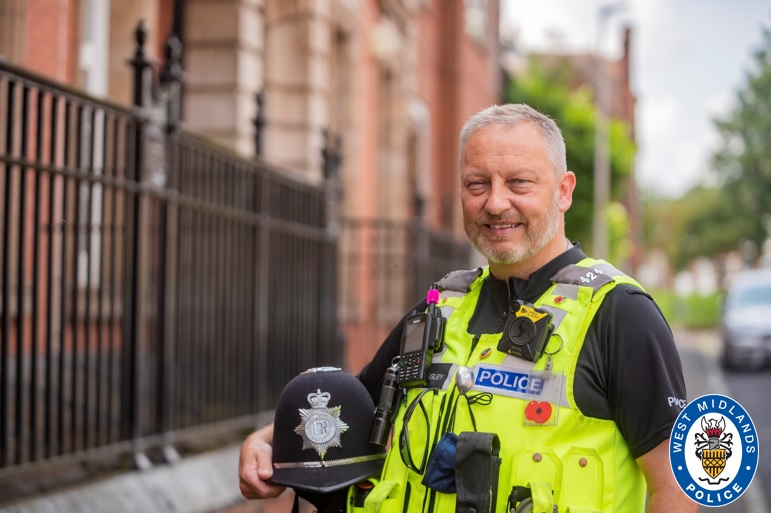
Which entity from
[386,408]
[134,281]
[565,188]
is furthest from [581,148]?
[386,408]

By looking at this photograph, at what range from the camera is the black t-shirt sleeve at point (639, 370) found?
2650mm

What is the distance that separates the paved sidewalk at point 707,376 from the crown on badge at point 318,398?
243 inches

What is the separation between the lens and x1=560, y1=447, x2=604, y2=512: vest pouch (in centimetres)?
270

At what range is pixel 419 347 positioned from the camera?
10.0 feet

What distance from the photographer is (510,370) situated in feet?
9.41

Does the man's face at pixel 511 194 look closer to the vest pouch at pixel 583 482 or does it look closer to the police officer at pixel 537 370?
the police officer at pixel 537 370

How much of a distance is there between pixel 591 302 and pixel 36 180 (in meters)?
3.19

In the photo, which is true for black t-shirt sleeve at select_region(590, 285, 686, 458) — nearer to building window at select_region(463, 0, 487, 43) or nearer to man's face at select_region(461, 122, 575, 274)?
man's face at select_region(461, 122, 575, 274)

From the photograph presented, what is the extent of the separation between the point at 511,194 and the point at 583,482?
2.32 feet

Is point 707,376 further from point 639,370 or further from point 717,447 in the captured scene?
point 717,447

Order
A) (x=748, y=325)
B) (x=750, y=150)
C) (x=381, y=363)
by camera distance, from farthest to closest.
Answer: (x=748, y=325)
(x=750, y=150)
(x=381, y=363)

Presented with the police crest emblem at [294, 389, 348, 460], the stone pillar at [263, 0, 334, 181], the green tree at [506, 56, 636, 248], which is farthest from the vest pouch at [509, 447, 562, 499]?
the green tree at [506, 56, 636, 248]

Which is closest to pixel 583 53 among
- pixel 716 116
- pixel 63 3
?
pixel 716 116

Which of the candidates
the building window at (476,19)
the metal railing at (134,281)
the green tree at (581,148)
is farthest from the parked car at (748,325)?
the metal railing at (134,281)
